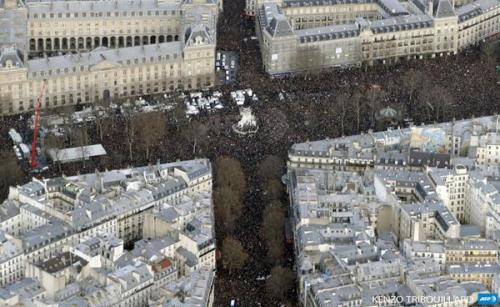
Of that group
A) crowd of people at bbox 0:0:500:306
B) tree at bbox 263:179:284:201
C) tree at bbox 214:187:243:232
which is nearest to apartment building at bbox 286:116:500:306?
tree at bbox 263:179:284:201

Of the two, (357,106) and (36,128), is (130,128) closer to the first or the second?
(36,128)

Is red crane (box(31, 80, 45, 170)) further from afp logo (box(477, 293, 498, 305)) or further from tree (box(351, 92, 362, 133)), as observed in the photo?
afp logo (box(477, 293, 498, 305))

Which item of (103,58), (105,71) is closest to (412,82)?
(105,71)

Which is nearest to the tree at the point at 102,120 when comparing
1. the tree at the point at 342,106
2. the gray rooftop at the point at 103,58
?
the gray rooftop at the point at 103,58

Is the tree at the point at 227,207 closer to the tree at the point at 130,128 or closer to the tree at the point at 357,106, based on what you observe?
the tree at the point at 130,128

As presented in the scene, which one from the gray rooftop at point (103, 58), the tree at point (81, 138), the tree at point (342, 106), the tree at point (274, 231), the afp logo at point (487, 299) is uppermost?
the gray rooftop at point (103, 58)

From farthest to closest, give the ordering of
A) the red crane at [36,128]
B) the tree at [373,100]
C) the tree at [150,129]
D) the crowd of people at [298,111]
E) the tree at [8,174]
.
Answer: the tree at [373,100] < the tree at [150,129] < the crowd of people at [298,111] < the red crane at [36,128] < the tree at [8,174]

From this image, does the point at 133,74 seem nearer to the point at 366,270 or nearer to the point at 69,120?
the point at 69,120
